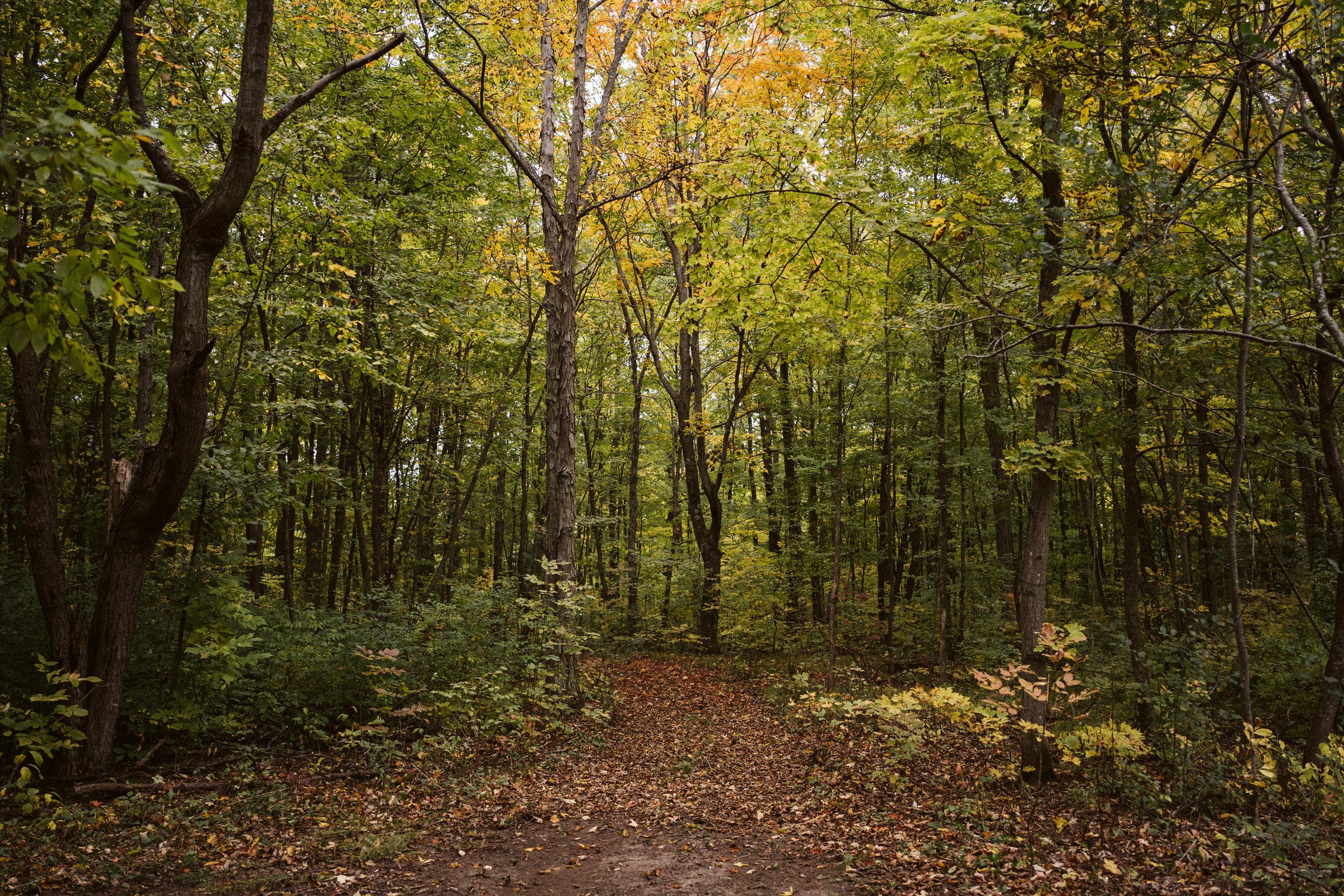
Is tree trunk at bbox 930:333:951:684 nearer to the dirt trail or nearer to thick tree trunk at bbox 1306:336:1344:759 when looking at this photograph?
the dirt trail

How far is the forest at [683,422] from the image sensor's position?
5.07 m

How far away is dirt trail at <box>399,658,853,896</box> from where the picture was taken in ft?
16.8

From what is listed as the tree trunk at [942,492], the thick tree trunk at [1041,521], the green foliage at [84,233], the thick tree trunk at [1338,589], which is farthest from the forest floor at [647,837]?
the tree trunk at [942,492]

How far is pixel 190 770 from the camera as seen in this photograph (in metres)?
6.98

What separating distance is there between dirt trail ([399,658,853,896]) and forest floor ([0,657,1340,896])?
24mm

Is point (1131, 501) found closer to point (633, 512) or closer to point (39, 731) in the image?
point (39, 731)

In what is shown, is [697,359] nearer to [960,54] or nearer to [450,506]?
[450,506]

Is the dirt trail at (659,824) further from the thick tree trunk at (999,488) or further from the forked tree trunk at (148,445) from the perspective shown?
the thick tree trunk at (999,488)

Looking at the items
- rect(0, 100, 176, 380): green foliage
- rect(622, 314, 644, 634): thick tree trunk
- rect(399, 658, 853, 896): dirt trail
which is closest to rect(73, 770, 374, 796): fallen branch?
rect(399, 658, 853, 896): dirt trail

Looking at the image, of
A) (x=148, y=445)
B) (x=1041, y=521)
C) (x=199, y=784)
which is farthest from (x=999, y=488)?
(x=148, y=445)

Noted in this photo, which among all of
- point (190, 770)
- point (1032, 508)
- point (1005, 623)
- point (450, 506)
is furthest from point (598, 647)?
point (1032, 508)

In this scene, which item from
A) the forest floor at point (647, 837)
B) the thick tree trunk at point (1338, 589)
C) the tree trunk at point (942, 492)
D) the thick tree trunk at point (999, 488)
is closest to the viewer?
the forest floor at point (647, 837)

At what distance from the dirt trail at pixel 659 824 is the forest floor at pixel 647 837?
24mm

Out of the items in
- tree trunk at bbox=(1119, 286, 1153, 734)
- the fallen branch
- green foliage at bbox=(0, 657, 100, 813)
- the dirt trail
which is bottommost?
the dirt trail
